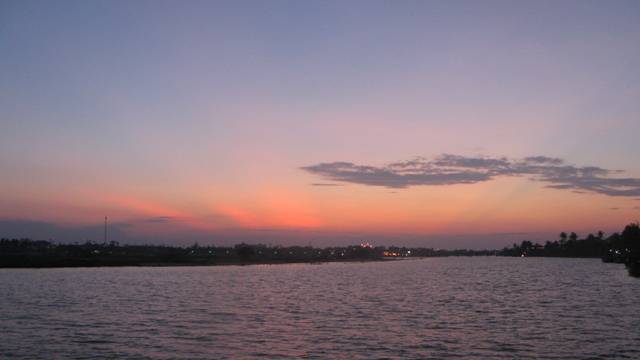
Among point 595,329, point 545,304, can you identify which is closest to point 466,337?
point 595,329

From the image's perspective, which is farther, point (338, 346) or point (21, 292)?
point (21, 292)

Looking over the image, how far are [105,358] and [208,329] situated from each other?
1275 cm

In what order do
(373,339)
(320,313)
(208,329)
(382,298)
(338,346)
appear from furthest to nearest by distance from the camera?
(382,298) < (320,313) < (208,329) < (373,339) < (338,346)

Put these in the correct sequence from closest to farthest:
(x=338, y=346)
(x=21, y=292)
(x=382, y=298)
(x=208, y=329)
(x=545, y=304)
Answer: (x=338, y=346) → (x=208, y=329) → (x=545, y=304) → (x=382, y=298) → (x=21, y=292)

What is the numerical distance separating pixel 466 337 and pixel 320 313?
721 inches

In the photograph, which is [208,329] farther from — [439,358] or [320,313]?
[439,358]

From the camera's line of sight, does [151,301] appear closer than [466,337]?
No

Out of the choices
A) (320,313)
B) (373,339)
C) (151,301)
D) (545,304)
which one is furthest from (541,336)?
(151,301)

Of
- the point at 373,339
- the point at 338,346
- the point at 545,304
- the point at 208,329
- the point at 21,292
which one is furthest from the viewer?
the point at 21,292

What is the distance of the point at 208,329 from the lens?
46.5m

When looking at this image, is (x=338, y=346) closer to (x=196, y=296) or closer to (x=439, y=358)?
(x=439, y=358)

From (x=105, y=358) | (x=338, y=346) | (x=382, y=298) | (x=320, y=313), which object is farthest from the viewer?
(x=382, y=298)

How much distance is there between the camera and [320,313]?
58.2m

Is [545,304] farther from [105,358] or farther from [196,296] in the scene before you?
[105,358]
